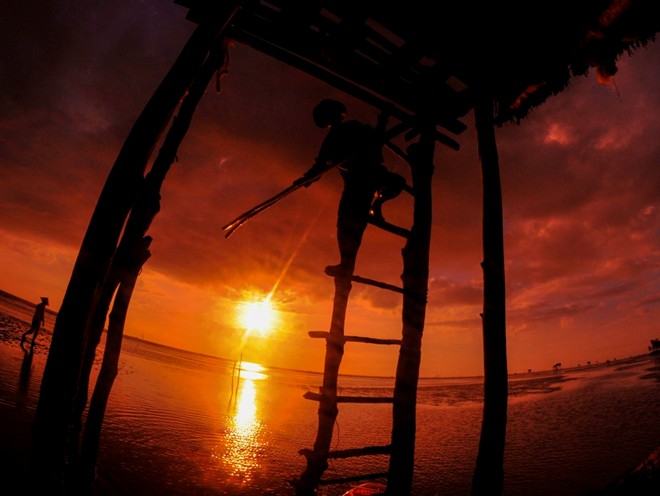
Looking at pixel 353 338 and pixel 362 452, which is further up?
pixel 353 338

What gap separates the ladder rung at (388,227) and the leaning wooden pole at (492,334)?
47.2 inches

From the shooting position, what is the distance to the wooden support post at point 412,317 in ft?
11.4

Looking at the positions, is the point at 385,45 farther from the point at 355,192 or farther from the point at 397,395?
the point at 397,395

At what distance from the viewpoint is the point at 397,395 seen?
3.61 meters

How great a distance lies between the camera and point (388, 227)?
4.21 m

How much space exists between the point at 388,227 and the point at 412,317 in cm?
124

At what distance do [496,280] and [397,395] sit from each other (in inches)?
69.8

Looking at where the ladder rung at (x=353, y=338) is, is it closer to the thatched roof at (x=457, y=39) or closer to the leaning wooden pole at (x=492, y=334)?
the leaning wooden pole at (x=492, y=334)

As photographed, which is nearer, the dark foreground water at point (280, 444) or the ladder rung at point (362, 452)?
the ladder rung at point (362, 452)

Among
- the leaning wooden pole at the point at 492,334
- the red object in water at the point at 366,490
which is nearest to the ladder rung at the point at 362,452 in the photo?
the red object in water at the point at 366,490

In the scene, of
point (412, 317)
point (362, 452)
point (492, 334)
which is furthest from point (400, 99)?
point (362, 452)

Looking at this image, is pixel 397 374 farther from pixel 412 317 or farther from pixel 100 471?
pixel 100 471

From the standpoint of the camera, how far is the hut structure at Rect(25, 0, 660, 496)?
2092mm

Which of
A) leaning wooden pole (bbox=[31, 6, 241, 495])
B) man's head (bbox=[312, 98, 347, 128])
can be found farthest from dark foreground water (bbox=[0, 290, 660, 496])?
man's head (bbox=[312, 98, 347, 128])
